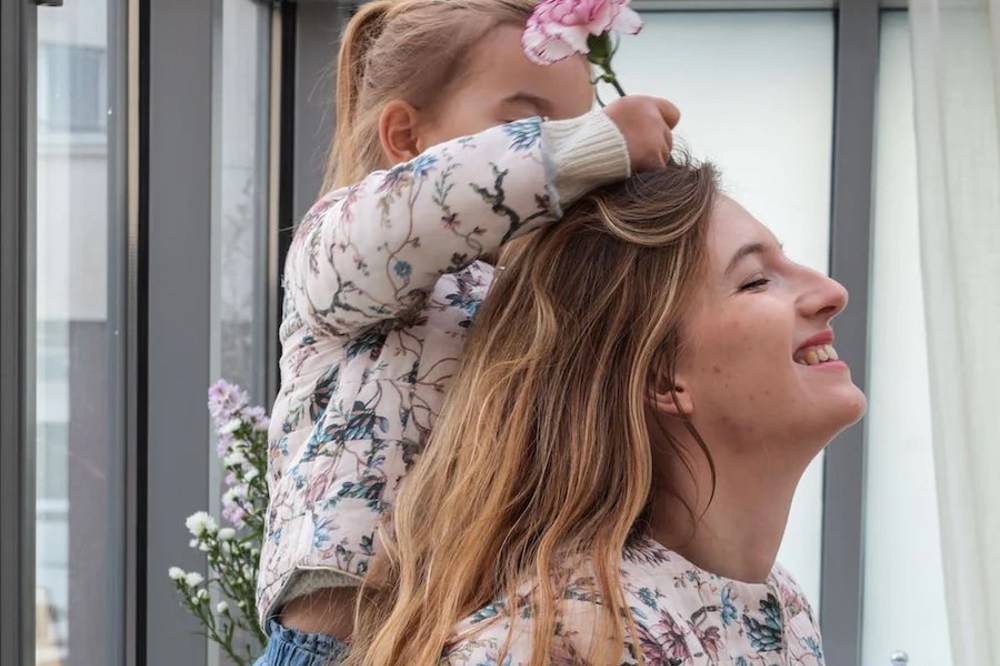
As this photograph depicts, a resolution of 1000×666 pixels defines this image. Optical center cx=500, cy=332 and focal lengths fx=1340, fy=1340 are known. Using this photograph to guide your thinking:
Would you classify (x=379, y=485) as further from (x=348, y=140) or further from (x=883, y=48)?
(x=883, y=48)

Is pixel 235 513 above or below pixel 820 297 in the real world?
below

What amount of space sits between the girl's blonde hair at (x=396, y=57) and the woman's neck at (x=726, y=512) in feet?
1.65

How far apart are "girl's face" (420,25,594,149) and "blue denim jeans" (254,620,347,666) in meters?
0.50

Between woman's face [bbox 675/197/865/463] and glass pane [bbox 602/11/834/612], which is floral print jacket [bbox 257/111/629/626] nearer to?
woman's face [bbox 675/197/865/463]

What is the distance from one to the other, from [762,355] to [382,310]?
0.31m

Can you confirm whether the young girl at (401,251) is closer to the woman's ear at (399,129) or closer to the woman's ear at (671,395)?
the woman's ear at (399,129)

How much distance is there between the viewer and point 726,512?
3.42 ft

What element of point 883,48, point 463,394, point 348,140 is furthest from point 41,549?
point 883,48

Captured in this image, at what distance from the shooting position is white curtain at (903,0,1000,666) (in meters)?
2.23

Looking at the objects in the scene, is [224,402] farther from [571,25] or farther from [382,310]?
[571,25]

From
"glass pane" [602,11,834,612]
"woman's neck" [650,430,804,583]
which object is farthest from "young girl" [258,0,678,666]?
"glass pane" [602,11,834,612]

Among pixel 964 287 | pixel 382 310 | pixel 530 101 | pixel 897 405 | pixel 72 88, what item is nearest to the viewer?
pixel 382 310

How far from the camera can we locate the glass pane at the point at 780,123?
287 cm

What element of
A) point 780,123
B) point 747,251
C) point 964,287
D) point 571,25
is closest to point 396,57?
point 571,25
